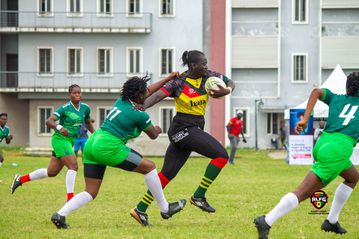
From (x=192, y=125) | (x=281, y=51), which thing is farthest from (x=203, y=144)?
(x=281, y=51)

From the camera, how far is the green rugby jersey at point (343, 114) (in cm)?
1130

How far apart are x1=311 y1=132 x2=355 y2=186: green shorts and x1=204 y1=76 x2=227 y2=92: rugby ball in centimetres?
246

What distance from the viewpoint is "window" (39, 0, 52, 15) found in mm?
59281

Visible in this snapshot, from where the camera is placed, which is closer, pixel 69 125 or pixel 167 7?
pixel 69 125

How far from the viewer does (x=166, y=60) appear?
198ft

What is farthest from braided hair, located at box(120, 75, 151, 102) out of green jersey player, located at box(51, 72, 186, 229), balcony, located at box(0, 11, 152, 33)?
balcony, located at box(0, 11, 152, 33)

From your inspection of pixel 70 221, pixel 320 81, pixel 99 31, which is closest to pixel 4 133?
pixel 70 221

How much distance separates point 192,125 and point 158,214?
7.22ft

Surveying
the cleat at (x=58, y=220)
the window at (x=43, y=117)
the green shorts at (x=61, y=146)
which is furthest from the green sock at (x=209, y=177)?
the window at (x=43, y=117)

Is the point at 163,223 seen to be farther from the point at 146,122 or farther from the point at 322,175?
the point at 322,175

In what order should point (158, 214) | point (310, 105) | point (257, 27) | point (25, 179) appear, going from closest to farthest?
point (310, 105) → point (158, 214) → point (25, 179) → point (257, 27)

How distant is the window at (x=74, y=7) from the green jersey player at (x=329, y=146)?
48830mm

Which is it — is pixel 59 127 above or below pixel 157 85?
below

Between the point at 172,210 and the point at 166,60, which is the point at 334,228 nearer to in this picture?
the point at 172,210
